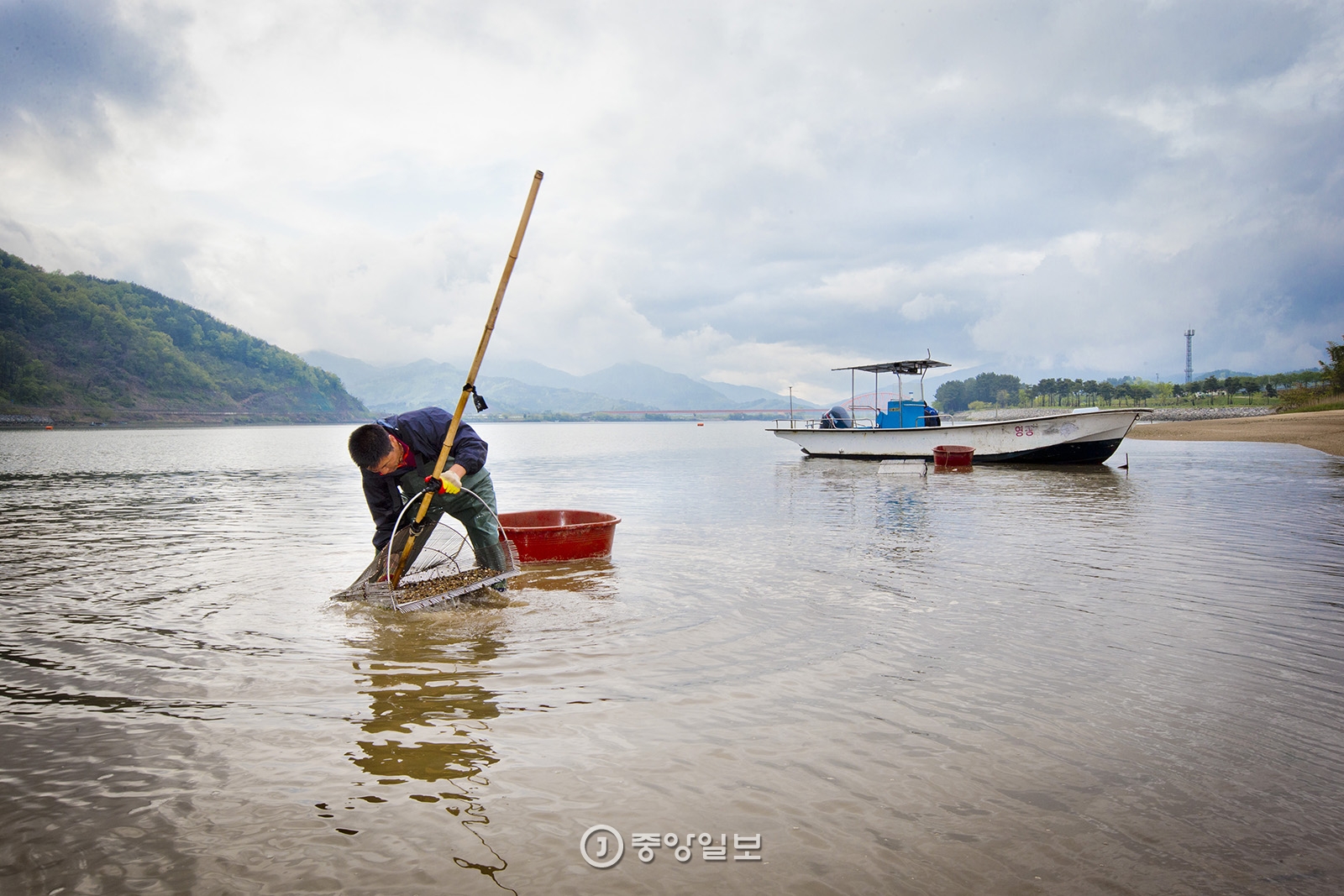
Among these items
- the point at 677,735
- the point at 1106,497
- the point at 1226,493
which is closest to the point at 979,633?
the point at 677,735

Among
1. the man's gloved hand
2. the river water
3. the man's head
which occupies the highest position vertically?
the man's head

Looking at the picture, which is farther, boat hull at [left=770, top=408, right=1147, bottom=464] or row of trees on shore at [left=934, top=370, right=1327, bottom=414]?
row of trees on shore at [left=934, top=370, right=1327, bottom=414]

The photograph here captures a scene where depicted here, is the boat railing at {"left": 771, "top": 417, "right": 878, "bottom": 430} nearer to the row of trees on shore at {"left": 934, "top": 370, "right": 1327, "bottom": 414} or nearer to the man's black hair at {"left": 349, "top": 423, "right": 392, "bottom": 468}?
the man's black hair at {"left": 349, "top": 423, "right": 392, "bottom": 468}

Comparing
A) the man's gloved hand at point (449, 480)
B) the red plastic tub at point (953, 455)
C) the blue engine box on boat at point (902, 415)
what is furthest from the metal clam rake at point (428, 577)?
the blue engine box on boat at point (902, 415)

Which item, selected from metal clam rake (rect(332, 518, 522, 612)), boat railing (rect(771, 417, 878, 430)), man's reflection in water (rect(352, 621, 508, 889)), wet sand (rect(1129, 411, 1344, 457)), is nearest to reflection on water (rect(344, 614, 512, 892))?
man's reflection in water (rect(352, 621, 508, 889))

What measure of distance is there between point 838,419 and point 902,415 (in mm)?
3994

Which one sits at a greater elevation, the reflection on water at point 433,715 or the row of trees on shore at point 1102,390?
the row of trees on shore at point 1102,390

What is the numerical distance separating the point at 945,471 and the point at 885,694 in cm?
2268

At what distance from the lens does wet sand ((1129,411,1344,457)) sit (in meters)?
35.7

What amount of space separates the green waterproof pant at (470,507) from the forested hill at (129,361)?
127m

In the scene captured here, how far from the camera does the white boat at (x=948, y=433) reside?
78.8ft

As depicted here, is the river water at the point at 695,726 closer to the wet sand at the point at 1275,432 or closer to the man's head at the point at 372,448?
the man's head at the point at 372,448

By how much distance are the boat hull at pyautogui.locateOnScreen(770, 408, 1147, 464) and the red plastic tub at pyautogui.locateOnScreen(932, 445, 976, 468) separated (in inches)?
30.0

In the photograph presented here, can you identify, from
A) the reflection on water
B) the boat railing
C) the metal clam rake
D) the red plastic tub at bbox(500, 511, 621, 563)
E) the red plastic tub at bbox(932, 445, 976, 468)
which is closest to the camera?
the reflection on water
